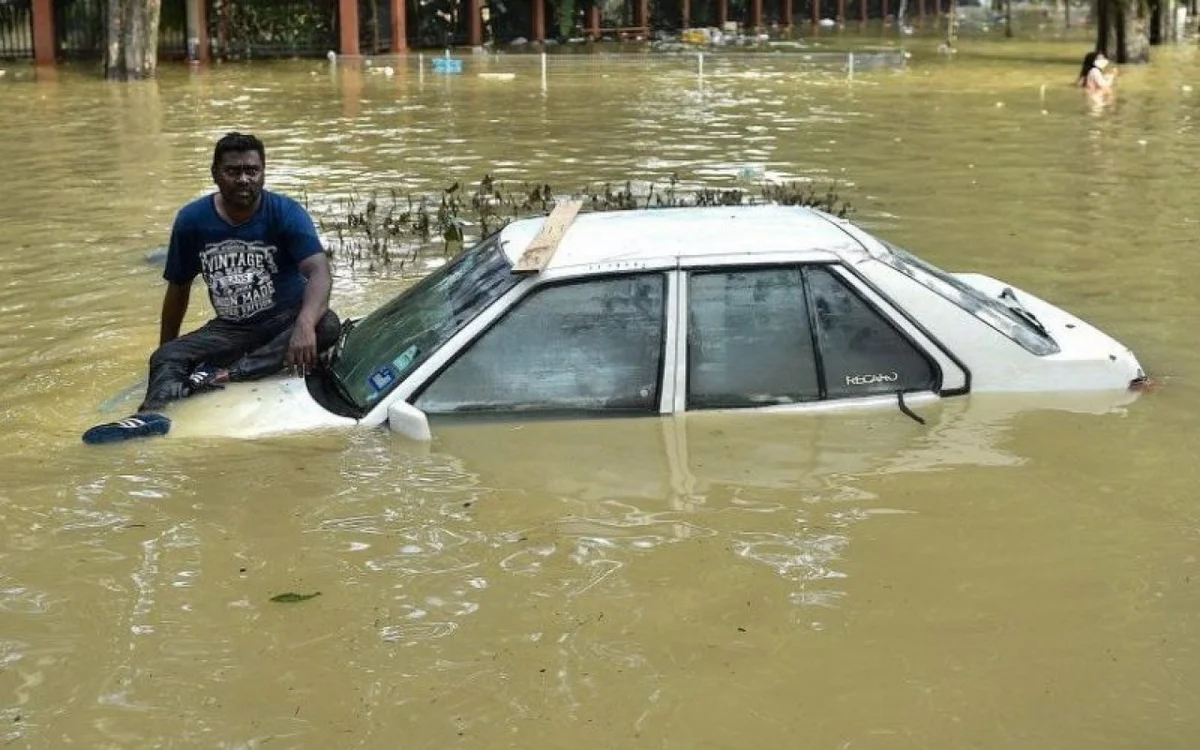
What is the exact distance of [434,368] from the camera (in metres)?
5.82

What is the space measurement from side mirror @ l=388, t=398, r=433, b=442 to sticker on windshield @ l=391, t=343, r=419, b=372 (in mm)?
170

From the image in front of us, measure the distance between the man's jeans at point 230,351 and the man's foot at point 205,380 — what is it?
0.08ft

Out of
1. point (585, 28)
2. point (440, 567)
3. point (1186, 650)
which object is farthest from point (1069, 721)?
point (585, 28)

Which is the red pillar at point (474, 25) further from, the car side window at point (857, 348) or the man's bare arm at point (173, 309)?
the car side window at point (857, 348)

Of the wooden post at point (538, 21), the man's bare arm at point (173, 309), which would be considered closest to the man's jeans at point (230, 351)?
the man's bare arm at point (173, 309)

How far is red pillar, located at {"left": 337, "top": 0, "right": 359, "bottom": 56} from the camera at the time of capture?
1485 inches

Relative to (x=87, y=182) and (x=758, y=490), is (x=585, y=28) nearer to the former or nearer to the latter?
(x=87, y=182)

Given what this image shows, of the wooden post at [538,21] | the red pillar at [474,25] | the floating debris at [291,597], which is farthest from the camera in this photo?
the wooden post at [538,21]

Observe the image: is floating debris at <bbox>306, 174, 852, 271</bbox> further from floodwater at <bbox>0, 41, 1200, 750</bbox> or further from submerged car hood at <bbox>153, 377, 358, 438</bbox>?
submerged car hood at <bbox>153, 377, 358, 438</bbox>

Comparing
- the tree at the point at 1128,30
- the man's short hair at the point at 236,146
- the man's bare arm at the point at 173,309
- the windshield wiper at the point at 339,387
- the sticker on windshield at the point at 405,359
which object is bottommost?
the windshield wiper at the point at 339,387

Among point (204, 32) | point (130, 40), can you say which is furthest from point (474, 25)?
point (130, 40)

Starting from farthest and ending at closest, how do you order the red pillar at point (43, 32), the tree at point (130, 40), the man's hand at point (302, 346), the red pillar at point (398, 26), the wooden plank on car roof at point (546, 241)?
the red pillar at point (398, 26) → the red pillar at point (43, 32) → the tree at point (130, 40) → the man's hand at point (302, 346) → the wooden plank on car roof at point (546, 241)

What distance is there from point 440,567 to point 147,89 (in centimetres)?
2565

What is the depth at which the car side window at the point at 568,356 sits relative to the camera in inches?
227
